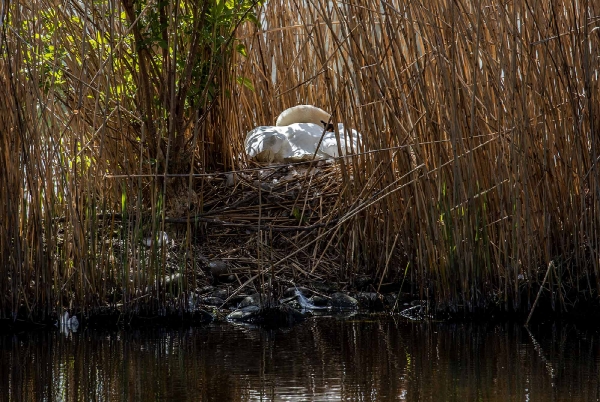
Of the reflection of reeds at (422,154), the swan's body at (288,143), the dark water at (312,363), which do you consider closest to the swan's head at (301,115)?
the swan's body at (288,143)

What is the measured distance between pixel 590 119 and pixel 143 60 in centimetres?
175

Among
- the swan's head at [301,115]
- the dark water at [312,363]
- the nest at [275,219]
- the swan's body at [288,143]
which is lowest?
the dark water at [312,363]

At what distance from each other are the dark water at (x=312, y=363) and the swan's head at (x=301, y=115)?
5.34 ft

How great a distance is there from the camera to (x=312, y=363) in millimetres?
2607

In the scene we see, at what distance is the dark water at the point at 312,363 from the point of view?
2.23 meters

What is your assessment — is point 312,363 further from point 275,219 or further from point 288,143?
point 288,143

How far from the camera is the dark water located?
223 centimetres

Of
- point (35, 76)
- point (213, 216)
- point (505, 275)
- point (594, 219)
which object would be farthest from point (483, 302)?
point (35, 76)

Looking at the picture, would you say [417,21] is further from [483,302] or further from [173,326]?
[173,326]

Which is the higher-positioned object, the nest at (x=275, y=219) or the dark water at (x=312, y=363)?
the nest at (x=275, y=219)

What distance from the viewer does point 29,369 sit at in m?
2.55

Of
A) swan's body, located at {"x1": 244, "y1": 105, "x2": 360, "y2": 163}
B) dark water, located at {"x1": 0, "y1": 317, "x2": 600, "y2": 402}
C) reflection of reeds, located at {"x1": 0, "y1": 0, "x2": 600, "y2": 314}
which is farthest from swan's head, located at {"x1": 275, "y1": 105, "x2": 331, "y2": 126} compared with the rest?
dark water, located at {"x1": 0, "y1": 317, "x2": 600, "y2": 402}

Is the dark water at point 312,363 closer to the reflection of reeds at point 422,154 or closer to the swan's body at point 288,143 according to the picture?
the reflection of reeds at point 422,154

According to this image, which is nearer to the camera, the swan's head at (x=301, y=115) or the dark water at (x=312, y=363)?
the dark water at (x=312, y=363)
